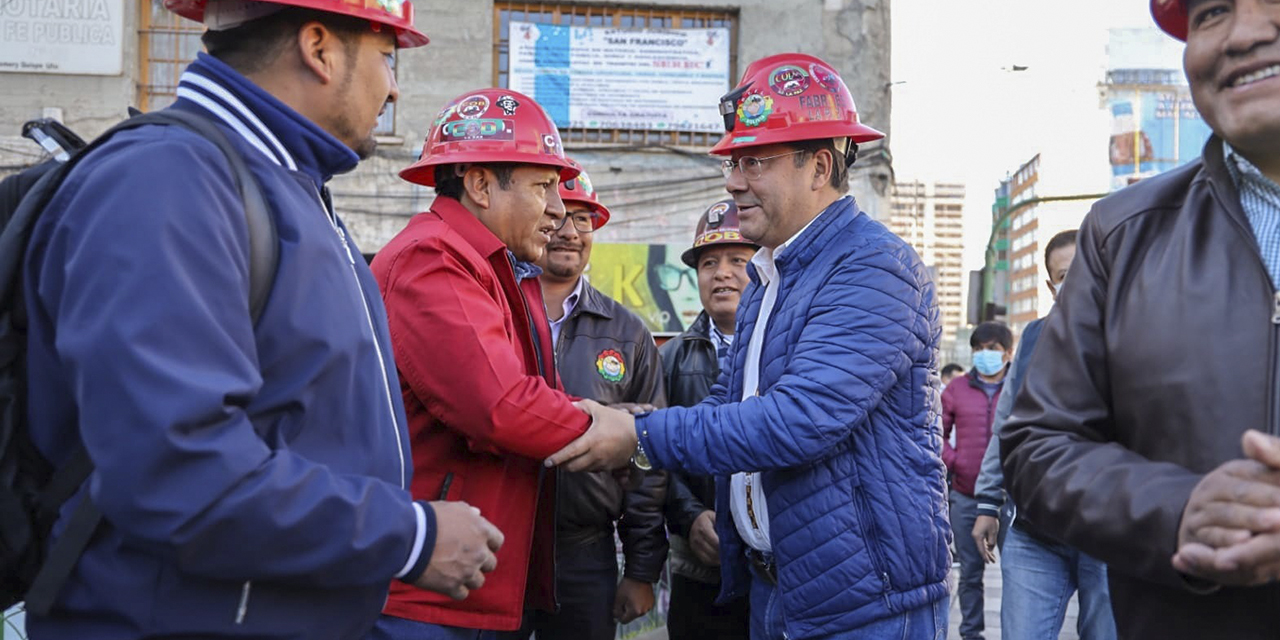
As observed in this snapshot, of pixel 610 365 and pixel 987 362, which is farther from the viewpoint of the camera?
pixel 987 362

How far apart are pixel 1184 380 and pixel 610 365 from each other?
3050mm

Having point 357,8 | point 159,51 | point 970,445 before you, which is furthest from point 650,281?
point 357,8

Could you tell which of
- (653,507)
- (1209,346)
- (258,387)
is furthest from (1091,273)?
(653,507)

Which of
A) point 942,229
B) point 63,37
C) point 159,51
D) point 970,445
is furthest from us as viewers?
point 942,229

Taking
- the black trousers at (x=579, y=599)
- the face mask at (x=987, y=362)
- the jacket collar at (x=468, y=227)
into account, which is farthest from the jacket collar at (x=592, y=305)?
the face mask at (x=987, y=362)

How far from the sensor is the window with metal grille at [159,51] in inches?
591

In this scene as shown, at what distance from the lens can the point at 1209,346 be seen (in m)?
1.86

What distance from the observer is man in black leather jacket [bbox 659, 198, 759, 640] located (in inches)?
188

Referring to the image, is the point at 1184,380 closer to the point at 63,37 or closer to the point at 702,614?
the point at 702,614

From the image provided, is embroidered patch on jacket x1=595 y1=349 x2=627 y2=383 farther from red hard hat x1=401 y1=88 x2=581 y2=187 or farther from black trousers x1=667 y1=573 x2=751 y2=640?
red hard hat x1=401 y1=88 x2=581 y2=187

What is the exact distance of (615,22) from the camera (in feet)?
50.7

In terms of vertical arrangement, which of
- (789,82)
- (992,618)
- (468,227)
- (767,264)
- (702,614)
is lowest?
(992,618)

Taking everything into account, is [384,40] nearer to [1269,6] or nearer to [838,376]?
[838,376]

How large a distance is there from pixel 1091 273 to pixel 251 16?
5.62 ft
